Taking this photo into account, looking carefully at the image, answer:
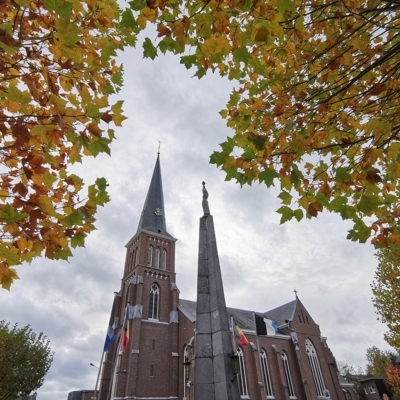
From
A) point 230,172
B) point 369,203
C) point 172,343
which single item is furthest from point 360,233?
point 172,343

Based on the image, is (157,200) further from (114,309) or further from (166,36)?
(166,36)

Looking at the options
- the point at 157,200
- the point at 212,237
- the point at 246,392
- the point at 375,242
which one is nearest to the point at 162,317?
the point at 246,392

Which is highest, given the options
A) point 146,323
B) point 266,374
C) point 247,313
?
point 247,313

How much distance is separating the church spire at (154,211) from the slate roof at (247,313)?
9.92 metres

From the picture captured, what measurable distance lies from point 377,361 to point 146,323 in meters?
47.6

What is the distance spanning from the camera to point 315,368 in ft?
113

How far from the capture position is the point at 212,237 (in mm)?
7332

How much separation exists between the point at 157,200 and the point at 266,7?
38944 millimetres

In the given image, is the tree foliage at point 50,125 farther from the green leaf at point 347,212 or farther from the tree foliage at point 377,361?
the tree foliage at point 377,361

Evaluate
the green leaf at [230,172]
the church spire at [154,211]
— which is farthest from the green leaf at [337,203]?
the church spire at [154,211]

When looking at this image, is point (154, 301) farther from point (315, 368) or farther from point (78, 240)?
point (78, 240)

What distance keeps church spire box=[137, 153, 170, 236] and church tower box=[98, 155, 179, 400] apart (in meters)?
0.14

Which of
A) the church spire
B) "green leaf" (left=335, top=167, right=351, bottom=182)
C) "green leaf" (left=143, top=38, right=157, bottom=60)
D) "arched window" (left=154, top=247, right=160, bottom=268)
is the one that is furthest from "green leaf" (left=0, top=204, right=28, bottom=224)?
the church spire

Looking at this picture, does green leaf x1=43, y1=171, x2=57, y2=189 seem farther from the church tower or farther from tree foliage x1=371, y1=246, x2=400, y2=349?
the church tower
